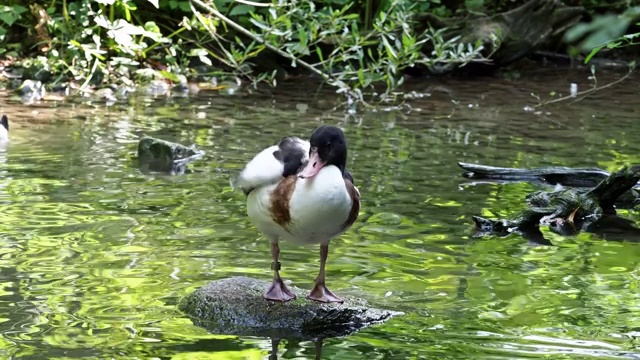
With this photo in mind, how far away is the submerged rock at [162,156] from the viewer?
8.69m

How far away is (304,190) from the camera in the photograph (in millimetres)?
3945

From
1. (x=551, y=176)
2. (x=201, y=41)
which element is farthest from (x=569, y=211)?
(x=201, y=41)

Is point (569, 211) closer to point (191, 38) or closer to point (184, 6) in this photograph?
point (184, 6)

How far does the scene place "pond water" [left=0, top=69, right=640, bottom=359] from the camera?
4391mm

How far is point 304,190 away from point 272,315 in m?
0.84

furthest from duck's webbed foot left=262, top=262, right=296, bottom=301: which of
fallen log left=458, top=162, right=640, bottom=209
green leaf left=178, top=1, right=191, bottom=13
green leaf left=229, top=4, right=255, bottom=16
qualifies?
green leaf left=178, top=1, right=191, bottom=13

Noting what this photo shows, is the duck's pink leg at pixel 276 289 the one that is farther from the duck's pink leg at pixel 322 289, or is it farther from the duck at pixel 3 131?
the duck at pixel 3 131

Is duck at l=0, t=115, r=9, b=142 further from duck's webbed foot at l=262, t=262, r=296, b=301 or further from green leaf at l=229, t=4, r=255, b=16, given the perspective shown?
duck's webbed foot at l=262, t=262, r=296, b=301

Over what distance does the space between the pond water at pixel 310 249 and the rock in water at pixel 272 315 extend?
3.4 inches

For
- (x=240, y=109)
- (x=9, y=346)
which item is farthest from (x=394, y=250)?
(x=240, y=109)

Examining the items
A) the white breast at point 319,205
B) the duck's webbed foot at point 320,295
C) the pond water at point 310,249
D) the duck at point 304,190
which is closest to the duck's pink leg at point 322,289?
the duck's webbed foot at point 320,295

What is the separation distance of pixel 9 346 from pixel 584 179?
17.5 feet

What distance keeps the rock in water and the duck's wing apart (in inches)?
24.1

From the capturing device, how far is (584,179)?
8.02 m
